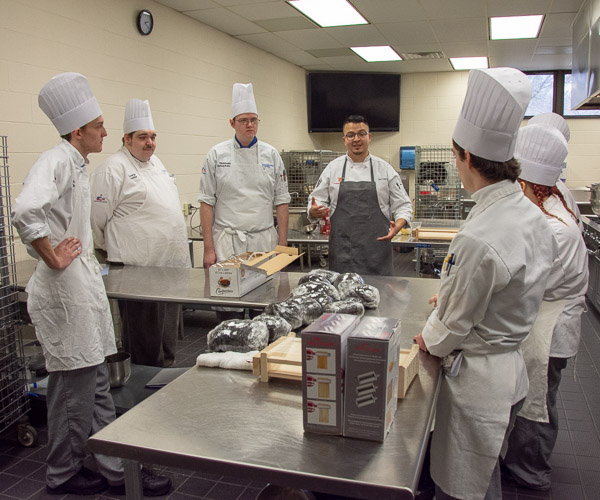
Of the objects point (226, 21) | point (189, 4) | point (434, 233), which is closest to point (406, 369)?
point (434, 233)

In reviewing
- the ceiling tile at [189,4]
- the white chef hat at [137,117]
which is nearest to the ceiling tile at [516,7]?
the ceiling tile at [189,4]

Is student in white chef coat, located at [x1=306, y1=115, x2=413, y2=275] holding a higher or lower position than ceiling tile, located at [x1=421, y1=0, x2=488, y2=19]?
lower

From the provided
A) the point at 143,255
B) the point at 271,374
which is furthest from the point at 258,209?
the point at 271,374

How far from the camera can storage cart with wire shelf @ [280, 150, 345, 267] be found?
6574mm

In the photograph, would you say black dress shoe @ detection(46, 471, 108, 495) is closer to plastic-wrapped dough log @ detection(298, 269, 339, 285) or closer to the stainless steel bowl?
the stainless steel bowl

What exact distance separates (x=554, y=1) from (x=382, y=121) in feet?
12.8

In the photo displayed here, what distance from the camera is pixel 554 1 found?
456cm

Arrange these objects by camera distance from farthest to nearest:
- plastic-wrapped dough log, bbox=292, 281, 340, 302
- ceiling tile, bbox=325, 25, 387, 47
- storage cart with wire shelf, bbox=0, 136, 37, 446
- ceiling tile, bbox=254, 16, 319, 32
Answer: ceiling tile, bbox=325, 25, 387, 47 < ceiling tile, bbox=254, 16, 319, 32 < storage cart with wire shelf, bbox=0, 136, 37, 446 < plastic-wrapped dough log, bbox=292, 281, 340, 302

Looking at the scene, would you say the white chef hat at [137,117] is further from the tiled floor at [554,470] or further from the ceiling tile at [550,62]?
the ceiling tile at [550,62]

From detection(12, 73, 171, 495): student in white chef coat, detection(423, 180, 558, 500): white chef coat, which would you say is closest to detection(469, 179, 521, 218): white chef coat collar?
detection(423, 180, 558, 500): white chef coat

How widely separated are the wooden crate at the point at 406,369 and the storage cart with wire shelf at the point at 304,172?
4972mm

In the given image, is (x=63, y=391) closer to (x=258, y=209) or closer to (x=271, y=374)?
(x=271, y=374)

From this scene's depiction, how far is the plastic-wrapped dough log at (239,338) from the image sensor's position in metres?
1.63

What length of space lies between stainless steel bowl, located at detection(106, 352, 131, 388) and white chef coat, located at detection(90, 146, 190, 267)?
0.56 meters
